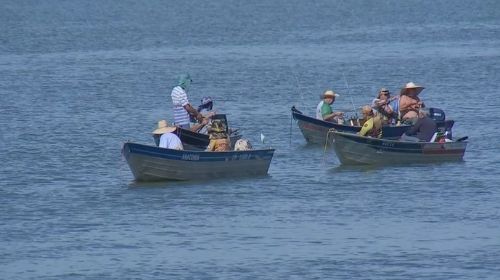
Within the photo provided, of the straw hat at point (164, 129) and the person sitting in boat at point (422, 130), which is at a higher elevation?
the straw hat at point (164, 129)

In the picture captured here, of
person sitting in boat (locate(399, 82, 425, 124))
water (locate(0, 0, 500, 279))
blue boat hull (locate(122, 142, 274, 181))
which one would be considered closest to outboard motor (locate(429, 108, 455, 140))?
person sitting in boat (locate(399, 82, 425, 124))

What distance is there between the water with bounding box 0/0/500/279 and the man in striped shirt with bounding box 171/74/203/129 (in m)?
1.97

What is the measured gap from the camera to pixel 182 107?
37938 mm

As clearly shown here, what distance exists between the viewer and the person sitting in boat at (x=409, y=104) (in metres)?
40.7

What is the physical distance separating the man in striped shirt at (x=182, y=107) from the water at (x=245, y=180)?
1970 millimetres

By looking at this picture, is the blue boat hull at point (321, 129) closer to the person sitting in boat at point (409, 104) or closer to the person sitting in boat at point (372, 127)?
the person sitting in boat at point (409, 104)

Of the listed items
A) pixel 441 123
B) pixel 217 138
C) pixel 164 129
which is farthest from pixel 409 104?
pixel 164 129

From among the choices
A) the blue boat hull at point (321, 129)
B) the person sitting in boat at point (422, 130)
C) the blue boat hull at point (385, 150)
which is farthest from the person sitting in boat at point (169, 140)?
the person sitting in boat at point (422, 130)

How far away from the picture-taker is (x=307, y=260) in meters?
28.9

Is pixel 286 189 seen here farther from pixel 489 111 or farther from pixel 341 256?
pixel 489 111

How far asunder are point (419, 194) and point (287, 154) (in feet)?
22.4

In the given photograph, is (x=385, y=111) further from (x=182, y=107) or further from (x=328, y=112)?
(x=182, y=107)

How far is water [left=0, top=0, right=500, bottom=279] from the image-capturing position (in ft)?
95.6

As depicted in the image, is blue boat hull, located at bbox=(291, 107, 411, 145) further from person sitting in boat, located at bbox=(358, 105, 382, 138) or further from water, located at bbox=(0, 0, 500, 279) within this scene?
person sitting in boat, located at bbox=(358, 105, 382, 138)
